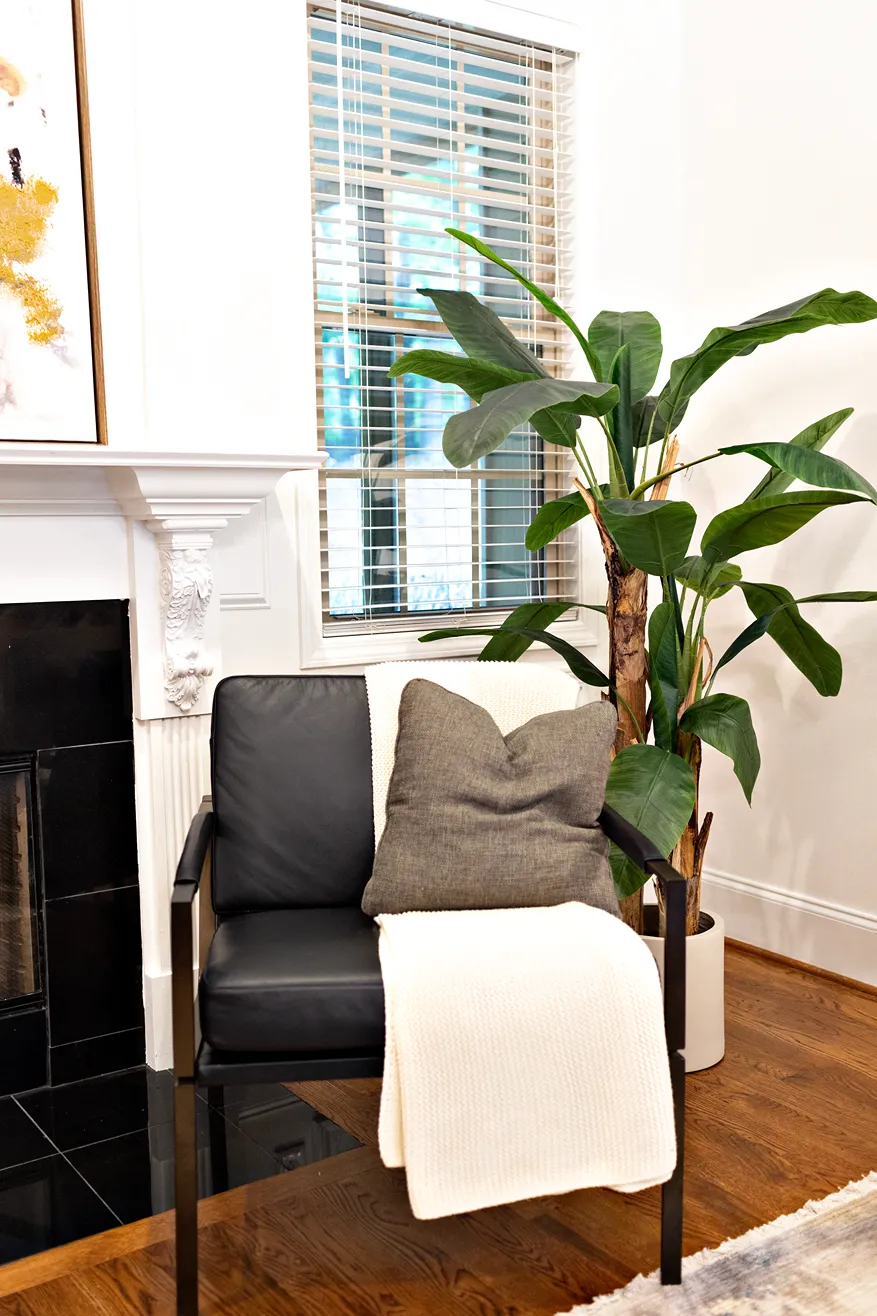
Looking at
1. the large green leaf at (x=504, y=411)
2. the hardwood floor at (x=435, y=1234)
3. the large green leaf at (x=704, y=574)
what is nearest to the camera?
the hardwood floor at (x=435, y=1234)

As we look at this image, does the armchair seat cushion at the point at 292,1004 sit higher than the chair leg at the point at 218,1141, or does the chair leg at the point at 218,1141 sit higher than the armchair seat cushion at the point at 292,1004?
the armchair seat cushion at the point at 292,1004

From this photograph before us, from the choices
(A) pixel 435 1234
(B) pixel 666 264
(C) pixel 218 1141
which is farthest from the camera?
(B) pixel 666 264

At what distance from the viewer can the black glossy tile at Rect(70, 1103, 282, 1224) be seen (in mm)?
2141

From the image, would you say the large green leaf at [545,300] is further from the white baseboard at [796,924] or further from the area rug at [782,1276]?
the area rug at [782,1276]

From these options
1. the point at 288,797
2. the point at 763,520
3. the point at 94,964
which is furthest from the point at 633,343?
the point at 94,964

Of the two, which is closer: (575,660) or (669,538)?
(669,538)

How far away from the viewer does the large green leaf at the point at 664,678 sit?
2602 millimetres

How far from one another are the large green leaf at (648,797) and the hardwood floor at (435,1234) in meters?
0.53

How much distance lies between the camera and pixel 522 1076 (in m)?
1.78

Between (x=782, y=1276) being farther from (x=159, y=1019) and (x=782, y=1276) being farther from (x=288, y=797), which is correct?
(x=159, y=1019)

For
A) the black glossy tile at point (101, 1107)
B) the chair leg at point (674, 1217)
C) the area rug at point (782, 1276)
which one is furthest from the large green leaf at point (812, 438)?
the black glossy tile at point (101, 1107)

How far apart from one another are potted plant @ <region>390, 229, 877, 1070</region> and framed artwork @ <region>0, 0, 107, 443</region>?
2.29 feet

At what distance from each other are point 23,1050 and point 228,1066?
1006 mm

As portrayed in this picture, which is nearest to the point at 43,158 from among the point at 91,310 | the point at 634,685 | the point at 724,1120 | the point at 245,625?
the point at 91,310
